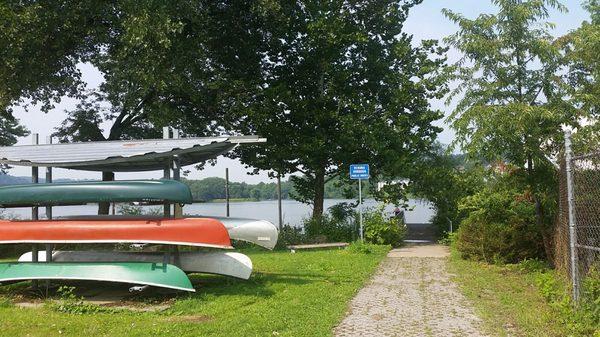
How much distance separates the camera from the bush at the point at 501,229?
40.5ft

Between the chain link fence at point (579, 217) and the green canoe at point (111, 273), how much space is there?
554cm

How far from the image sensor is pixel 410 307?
319 inches

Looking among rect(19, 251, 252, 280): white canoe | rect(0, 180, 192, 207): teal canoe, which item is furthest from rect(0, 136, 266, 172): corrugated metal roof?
rect(19, 251, 252, 280): white canoe

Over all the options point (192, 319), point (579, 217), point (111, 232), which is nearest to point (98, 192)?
point (111, 232)

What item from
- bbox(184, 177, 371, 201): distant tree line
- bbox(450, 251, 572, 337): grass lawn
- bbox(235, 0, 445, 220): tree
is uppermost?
bbox(235, 0, 445, 220): tree

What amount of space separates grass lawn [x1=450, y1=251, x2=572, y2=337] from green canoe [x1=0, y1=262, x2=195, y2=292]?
14.8 ft

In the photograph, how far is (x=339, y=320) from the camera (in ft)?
23.8

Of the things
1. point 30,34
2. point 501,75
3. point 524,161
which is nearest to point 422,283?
point 524,161

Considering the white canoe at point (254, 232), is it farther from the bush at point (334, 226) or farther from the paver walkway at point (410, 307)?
the bush at point (334, 226)

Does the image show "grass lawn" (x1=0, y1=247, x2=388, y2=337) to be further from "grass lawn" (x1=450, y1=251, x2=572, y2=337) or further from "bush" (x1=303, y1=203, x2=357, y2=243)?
"bush" (x1=303, y1=203, x2=357, y2=243)

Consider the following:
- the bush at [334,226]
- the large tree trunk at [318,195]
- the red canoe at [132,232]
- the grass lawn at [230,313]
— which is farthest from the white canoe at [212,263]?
the large tree trunk at [318,195]

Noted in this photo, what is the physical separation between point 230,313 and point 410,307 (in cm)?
259

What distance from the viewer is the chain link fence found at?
22.8ft

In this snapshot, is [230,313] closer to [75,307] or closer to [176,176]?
[75,307]
